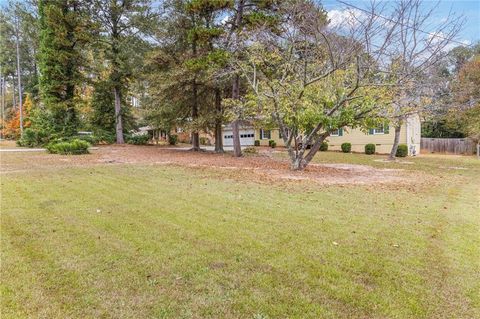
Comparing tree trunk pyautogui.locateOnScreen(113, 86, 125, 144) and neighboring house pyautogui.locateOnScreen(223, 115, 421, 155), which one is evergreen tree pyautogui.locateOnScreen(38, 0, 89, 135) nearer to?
tree trunk pyautogui.locateOnScreen(113, 86, 125, 144)

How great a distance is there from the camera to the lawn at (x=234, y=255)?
2676 mm

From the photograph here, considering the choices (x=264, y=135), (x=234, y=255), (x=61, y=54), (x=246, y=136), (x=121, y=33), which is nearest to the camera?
(x=234, y=255)

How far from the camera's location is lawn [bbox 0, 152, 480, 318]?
2676mm

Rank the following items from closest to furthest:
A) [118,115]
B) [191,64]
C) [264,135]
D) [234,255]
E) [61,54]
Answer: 1. [234,255]
2. [191,64]
3. [61,54]
4. [118,115]
5. [264,135]

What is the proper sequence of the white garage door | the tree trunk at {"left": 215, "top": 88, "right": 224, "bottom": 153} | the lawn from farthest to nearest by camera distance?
the white garage door, the tree trunk at {"left": 215, "top": 88, "right": 224, "bottom": 153}, the lawn

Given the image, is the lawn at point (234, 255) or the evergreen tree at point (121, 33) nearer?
the lawn at point (234, 255)

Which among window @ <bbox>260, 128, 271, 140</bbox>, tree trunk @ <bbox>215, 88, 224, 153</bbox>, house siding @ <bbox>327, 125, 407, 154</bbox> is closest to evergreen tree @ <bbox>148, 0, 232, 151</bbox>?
tree trunk @ <bbox>215, 88, 224, 153</bbox>

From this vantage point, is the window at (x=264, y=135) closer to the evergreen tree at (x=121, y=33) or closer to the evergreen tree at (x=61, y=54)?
the evergreen tree at (x=121, y=33)

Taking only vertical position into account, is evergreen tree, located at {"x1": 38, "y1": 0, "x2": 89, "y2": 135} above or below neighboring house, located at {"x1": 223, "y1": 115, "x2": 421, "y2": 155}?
above

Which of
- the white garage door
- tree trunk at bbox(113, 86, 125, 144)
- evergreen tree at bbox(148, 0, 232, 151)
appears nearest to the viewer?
evergreen tree at bbox(148, 0, 232, 151)

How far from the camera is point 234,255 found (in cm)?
368

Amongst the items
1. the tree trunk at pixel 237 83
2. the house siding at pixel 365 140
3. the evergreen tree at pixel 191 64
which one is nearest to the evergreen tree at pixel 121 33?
the evergreen tree at pixel 191 64

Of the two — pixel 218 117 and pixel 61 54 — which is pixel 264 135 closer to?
pixel 218 117

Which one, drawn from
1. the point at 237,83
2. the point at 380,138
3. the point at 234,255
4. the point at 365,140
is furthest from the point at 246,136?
the point at 234,255
